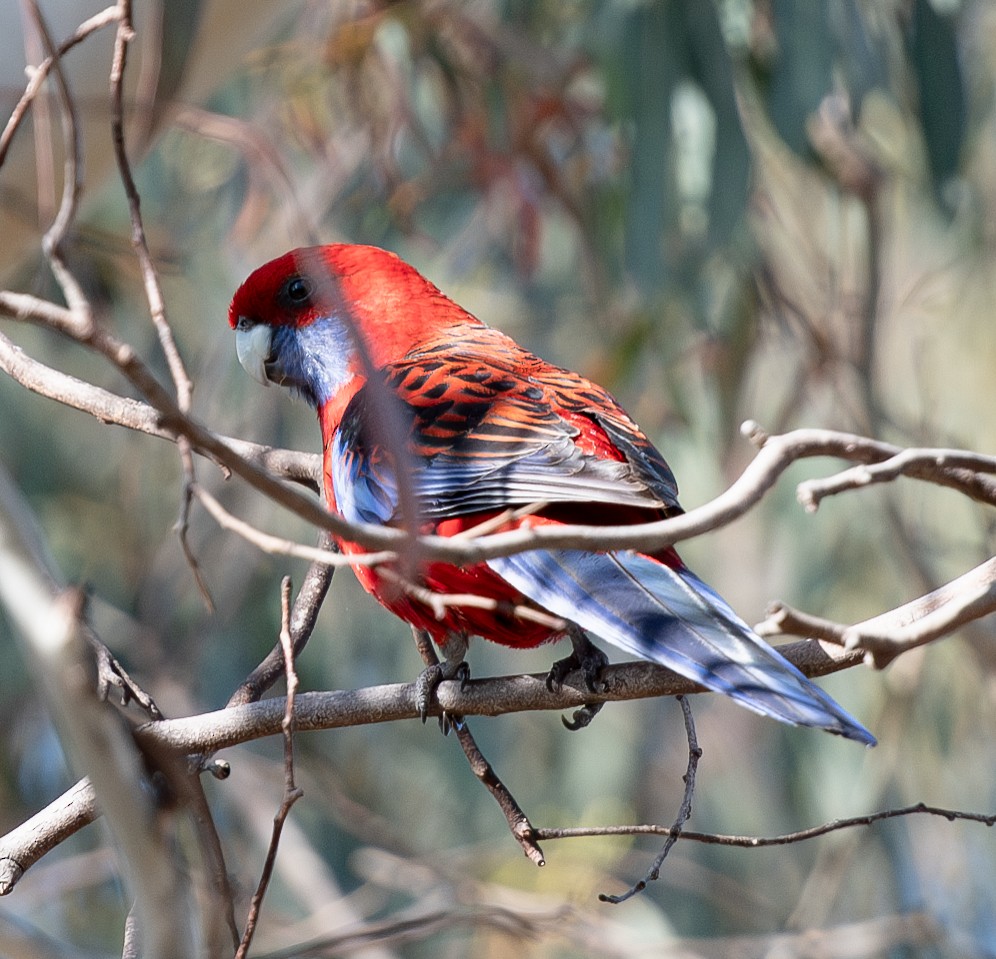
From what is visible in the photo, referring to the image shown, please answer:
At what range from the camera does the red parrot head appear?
2.41 m

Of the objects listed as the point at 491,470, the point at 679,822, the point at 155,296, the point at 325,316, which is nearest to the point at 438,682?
the point at 491,470

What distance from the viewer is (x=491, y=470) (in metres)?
1.88

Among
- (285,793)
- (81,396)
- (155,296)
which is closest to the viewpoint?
(155,296)

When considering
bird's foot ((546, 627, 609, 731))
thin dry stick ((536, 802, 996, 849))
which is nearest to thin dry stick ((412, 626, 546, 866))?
thin dry stick ((536, 802, 996, 849))

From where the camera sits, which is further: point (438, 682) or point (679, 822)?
point (438, 682)

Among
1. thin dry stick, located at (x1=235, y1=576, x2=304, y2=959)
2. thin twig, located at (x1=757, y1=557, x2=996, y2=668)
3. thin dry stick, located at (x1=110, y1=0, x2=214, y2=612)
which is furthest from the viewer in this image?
thin dry stick, located at (x1=235, y1=576, x2=304, y2=959)

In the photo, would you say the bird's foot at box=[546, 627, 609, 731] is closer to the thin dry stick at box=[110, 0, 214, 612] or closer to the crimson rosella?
the crimson rosella

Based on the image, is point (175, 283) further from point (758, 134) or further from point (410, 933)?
point (410, 933)

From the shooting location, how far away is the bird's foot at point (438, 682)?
1.63 m

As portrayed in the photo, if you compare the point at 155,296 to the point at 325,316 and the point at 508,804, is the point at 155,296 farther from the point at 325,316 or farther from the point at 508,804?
the point at 325,316

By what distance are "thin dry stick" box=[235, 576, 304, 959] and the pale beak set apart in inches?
47.6

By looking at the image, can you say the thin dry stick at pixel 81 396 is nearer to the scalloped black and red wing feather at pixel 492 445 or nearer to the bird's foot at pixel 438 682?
the scalloped black and red wing feather at pixel 492 445

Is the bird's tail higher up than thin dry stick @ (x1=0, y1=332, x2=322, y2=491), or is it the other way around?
thin dry stick @ (x1=0, y1=332, x2=322, y2=491)

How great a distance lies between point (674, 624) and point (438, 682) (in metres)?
0.39
